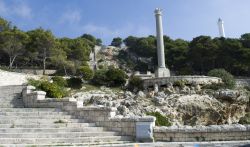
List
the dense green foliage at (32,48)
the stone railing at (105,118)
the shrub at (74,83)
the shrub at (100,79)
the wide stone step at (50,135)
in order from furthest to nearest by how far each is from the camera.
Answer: the dense green foliage at (32,48), the shrub at (100,79), the shrub at (74,83), the stone railing at (105,118), the wide stone step at (50,135)

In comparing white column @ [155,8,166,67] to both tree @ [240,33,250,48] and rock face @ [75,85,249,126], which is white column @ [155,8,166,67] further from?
tree @ [240,33,250,48]

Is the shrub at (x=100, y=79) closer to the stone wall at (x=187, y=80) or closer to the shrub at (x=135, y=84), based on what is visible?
the shrub at (x=135, y=84)

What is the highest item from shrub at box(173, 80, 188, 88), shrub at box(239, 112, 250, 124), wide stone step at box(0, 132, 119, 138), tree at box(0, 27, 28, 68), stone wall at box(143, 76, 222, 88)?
tree at box(0, 27, 28, 68)

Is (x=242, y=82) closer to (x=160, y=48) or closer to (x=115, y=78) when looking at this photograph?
(x=160, y=48)

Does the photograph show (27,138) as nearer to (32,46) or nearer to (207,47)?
(32,46)

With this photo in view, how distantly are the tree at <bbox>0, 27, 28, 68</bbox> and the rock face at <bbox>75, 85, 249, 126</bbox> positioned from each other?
18637mm

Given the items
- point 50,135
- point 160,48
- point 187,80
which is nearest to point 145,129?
point 50,135

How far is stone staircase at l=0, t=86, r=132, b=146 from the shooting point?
12445 millimetres

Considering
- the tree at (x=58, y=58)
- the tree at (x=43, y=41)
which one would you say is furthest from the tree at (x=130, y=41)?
the tree at (x=43, y=41)

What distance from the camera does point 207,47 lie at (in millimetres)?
64000

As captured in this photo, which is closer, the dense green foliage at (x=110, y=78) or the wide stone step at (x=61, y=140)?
the wide stone step at (x=61, y=140)

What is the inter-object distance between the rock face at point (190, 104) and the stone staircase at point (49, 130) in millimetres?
16822

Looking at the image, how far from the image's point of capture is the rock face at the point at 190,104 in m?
34.2

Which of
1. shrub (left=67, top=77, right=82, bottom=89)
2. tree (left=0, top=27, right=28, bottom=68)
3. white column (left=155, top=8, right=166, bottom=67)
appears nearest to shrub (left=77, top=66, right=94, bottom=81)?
shrub (left=67, top=77, right=82, bottom=89)
